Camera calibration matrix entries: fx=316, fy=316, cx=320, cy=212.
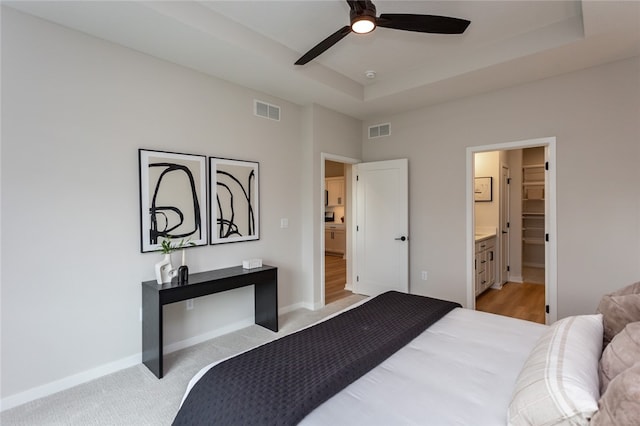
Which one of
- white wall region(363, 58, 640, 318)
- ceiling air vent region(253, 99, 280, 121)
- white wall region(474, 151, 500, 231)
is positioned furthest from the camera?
white wall region(474, 151, 500, 231)

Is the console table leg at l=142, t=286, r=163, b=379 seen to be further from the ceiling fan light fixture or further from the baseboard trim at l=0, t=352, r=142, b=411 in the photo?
the ceiling fan light fixture

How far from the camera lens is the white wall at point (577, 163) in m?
2.98

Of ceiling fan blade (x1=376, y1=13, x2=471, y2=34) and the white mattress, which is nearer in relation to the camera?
the white mattress

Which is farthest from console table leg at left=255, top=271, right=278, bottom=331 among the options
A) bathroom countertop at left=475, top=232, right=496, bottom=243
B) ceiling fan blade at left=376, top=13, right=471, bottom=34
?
bathroom countertop at left=475, top=232, right=496, bottom=243

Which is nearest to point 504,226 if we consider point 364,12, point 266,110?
point 266,110

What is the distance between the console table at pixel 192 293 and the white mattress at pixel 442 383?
183 cm

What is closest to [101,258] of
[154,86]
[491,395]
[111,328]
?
[111,328]

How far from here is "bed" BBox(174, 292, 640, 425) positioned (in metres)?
1.08

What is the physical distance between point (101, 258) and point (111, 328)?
1.95 ft

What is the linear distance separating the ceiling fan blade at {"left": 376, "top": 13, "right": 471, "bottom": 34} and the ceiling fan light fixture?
0.24ft

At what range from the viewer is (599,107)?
3.10 m

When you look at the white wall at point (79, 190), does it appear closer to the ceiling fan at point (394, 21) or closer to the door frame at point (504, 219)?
the ceiling fan at point (394, 21)

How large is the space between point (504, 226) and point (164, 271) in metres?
5.23

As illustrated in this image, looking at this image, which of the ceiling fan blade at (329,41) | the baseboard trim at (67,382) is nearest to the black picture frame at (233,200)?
the baseboard trim at (67,382)
